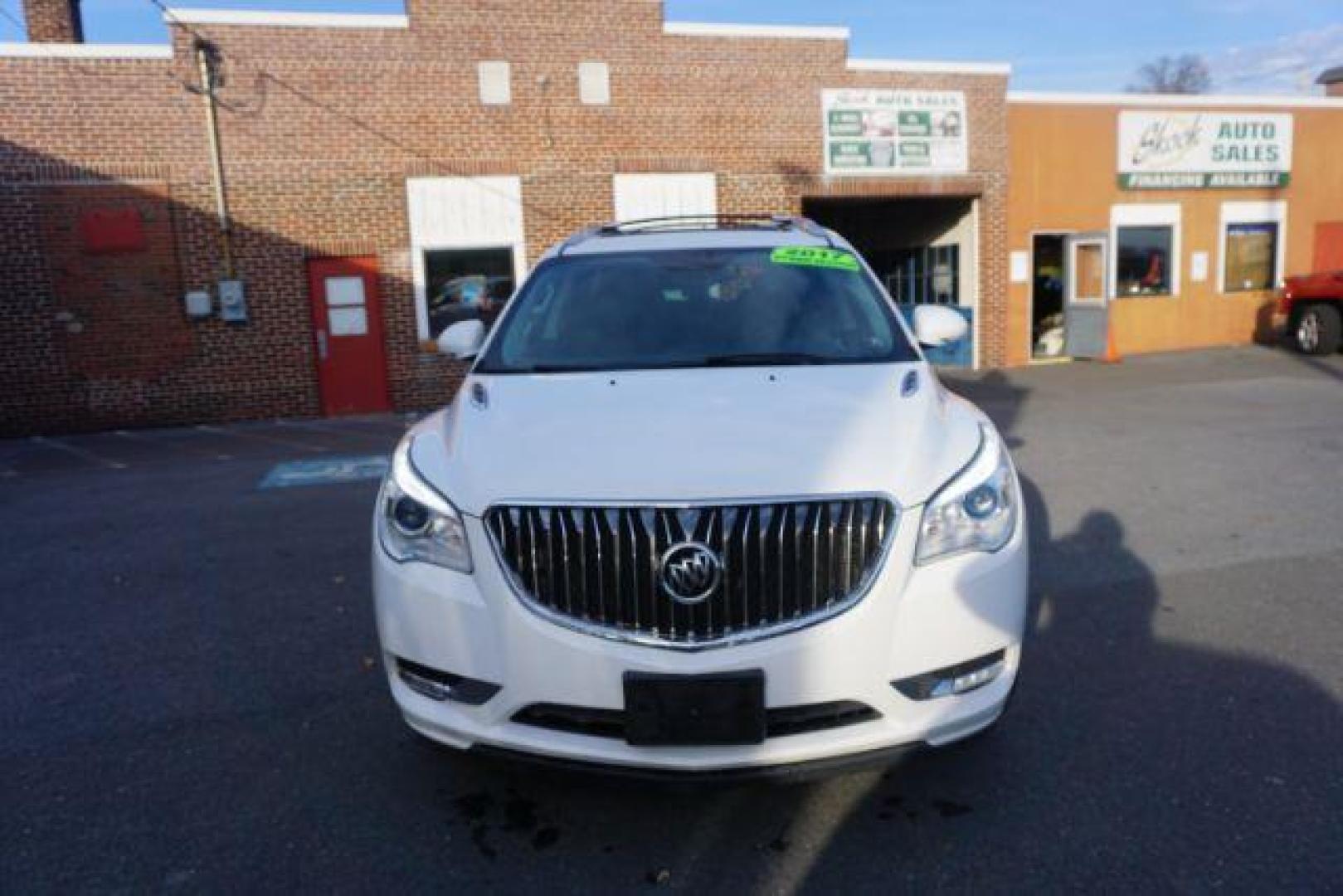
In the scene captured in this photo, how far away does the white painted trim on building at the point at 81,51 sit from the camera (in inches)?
486

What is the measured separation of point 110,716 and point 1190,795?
380 centimetres

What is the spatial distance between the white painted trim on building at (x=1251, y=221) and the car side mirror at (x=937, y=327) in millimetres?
17196

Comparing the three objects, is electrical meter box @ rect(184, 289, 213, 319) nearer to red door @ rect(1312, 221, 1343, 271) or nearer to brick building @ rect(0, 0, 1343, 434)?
brick building @ rect(0, 0, 1343, 434)

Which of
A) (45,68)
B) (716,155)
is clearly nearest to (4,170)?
(45,68)

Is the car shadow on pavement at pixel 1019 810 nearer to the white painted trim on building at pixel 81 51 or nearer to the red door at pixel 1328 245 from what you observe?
the white painted trim on building at pixel 81 51

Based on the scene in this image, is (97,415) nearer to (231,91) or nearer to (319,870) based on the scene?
(231,91)

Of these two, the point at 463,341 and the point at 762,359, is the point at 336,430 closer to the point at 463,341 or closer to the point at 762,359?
the point at 463,341

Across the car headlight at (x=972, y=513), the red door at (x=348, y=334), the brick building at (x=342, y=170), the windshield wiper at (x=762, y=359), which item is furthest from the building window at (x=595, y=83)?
the car headlight at (x=972, y=513)

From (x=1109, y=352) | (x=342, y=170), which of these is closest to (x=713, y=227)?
(x=342, y=170)

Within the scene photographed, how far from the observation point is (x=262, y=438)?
39.6ft

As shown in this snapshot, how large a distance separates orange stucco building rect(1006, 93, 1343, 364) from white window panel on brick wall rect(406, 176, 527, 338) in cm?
839

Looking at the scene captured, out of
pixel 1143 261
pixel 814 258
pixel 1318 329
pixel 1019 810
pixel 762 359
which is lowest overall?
pixel 1019 810

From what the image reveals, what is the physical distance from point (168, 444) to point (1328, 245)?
812 inches

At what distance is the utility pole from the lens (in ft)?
42.2
